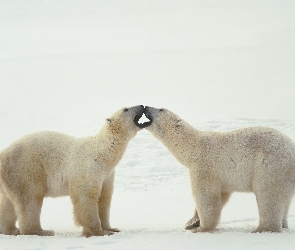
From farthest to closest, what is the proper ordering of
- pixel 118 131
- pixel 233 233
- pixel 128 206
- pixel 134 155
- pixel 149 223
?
pixel 134 155
pixel 128 206
pixel 149 223
pixel 118 131
pixel 233 233

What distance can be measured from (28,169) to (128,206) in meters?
2.93

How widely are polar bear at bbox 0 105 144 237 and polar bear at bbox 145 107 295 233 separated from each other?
95 centimetres

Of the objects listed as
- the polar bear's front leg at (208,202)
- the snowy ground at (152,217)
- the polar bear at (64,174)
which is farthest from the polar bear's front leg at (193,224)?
the polar bear at (64,174)

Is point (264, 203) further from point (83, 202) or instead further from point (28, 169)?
point (28, 169)

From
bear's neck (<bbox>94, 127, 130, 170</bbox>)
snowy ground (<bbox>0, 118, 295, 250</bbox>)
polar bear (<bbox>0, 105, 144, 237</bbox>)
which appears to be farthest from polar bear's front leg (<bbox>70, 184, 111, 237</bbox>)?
bear's neck (<bbox>94, 127, 130, 170</bbox>)

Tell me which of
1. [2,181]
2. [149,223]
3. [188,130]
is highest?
[188,130]

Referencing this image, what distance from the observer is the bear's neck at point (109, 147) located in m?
8.84

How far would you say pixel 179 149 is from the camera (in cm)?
905

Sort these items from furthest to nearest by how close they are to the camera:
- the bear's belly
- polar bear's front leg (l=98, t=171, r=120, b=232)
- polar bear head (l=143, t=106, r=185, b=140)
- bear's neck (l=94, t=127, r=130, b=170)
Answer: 1. polar bear head (l=143, t=106, r=185, b=140)
2. polar bear's front leg (l=98, t=171, r=120, b=232)
3. bear's neck (l=94, t=127, r=130, b=170)
4. the bear's belly

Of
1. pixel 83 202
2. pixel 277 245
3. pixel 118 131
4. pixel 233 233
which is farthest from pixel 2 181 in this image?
pixel 277 245

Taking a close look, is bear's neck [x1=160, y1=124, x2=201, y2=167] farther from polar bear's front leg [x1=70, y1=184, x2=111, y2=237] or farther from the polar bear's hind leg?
the polar bear's hind leg

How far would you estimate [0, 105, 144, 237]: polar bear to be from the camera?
8508mm

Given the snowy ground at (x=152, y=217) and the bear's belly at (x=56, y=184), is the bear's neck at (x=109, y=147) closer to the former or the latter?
the bear's belly at (x=56, y=184)

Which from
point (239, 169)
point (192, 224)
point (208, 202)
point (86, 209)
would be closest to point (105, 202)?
point (86, 209)
